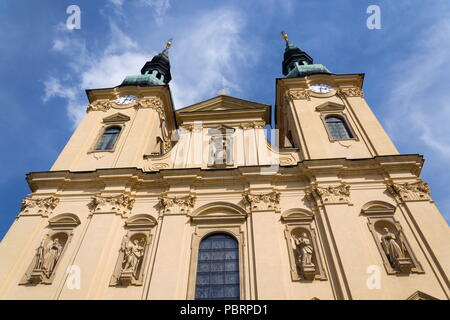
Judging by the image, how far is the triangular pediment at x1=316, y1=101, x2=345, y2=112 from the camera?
54.6 ft

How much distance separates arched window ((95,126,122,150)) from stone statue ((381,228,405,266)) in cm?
1166

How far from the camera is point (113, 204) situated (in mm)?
12148

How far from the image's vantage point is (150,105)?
704 inches

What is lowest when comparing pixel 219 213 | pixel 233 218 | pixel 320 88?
pixel 233 218

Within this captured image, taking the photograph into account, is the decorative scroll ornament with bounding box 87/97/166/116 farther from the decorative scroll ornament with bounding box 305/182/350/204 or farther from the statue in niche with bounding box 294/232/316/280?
the statue in niche with bounding box 294/232/316/280

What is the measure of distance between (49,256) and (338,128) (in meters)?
12.7

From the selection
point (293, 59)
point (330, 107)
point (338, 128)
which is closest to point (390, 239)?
point (338, 128)

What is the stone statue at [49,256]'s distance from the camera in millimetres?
10320

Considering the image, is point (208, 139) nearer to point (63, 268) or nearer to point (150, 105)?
point (150, 105)

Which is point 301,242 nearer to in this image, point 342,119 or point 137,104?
point 342,119

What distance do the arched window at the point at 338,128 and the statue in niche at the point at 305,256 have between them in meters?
6.01

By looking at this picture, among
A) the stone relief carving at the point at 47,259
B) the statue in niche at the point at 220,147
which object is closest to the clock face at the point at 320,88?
the statue in niche at the point at 220,147

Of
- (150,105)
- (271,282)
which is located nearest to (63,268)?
(271,282)
